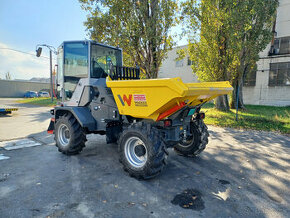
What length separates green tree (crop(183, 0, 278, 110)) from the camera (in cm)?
893

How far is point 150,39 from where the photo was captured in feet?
30.4

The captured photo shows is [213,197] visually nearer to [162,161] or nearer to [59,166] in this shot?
[162,161]

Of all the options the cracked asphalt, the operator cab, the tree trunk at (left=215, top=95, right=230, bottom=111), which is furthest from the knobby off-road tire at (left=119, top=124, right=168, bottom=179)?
the tree trunk at (left=215, top=95, right=230, bottom=111)

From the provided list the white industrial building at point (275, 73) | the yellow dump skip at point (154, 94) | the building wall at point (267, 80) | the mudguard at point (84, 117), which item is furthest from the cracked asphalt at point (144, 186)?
the building wall at point (267, 80)

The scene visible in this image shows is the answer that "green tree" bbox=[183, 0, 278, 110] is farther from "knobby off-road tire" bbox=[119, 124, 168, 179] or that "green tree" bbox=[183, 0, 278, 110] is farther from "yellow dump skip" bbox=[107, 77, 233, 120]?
"knobby off-road tire" bbox=[119, 124, 168, 179]

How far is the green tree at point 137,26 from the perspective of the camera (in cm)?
915

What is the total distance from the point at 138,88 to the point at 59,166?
2.36 metres

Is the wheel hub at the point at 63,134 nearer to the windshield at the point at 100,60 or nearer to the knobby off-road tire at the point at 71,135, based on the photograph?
the knobby off-road tire at the point at 71,135

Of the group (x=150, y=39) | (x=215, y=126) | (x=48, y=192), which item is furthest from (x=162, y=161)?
(x=150, y=39)

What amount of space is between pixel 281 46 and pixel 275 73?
2.44 m

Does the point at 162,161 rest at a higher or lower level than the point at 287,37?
lower

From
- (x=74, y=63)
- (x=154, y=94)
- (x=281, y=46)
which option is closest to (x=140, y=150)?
(x=154, y=94)

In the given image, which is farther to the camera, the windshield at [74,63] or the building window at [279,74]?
the building window at [279,74]

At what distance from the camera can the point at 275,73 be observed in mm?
16328
